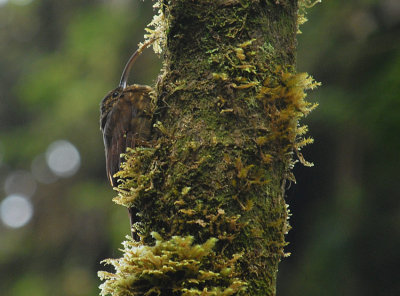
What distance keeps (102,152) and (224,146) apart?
5.96 meters

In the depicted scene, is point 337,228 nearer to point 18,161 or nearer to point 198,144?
point 198,144

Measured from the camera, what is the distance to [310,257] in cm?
504

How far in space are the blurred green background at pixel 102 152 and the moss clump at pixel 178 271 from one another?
8.59 feet

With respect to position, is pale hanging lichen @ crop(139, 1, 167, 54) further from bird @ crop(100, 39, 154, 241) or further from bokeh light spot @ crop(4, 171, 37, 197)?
bokeh light spot @ crop(4, 171, 37, 197)

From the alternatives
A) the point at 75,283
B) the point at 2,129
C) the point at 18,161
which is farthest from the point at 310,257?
the point at 2,129

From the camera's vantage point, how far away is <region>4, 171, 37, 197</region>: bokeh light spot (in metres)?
9.02

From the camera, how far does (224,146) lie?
1695 millimetres

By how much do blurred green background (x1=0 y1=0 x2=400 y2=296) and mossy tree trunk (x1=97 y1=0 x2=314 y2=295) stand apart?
7.25 feet

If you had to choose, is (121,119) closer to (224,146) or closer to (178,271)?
(224,146)

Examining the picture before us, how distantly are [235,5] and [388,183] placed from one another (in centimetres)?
339

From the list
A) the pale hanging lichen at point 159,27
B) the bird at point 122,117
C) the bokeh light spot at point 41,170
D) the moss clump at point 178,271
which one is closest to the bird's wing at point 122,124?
the bird at point 122,117

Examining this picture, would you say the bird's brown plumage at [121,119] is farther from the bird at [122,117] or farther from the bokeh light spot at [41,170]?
the bokeh light spot at [41,170]

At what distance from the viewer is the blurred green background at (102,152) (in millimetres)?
4766

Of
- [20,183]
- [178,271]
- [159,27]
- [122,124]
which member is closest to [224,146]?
[178,271]
